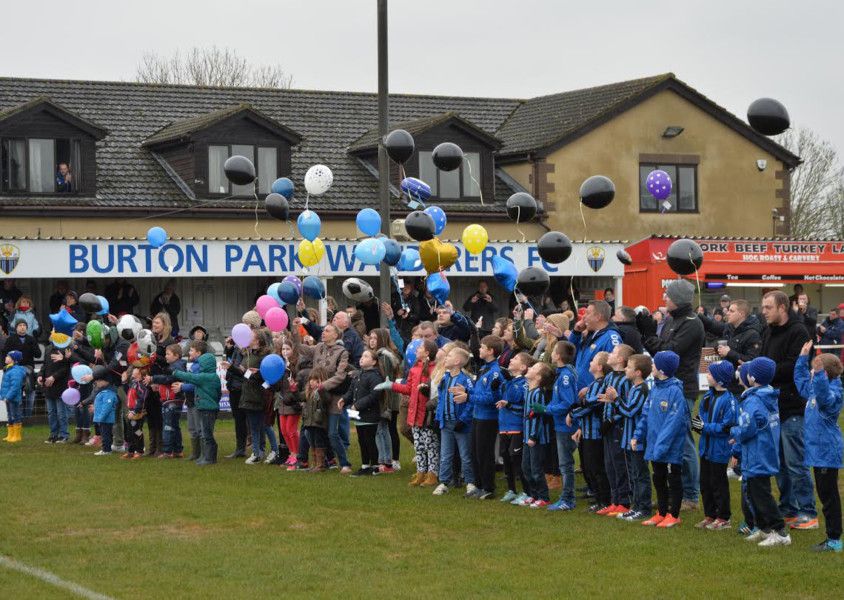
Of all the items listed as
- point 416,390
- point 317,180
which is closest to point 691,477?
point 416,390

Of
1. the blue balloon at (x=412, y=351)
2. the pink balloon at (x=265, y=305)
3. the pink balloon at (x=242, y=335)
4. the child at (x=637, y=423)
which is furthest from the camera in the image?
the pink balloon at (x=265, y=305)

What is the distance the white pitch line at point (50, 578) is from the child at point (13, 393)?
1004 cm

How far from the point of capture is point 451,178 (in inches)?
1310

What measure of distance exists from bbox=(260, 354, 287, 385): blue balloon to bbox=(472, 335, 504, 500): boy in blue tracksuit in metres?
3.31

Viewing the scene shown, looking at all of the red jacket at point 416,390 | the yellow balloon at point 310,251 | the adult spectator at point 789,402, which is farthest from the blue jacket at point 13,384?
the adult spectator at point 789,402

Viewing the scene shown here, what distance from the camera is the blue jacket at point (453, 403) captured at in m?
15.1

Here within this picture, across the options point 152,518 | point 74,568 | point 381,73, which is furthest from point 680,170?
point 74,568

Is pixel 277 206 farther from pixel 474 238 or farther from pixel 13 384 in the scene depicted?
pixel 13 384

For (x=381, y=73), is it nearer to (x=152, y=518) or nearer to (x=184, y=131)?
(x=152, y=518)

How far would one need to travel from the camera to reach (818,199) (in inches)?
2322

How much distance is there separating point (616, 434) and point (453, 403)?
2.25 m

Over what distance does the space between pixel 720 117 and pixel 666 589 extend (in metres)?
27.7

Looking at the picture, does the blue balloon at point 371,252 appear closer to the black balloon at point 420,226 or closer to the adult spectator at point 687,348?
the black balloon at point 420,226

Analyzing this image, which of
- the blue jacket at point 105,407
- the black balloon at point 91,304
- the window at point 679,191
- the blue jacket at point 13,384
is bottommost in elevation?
the blue jacket at point 105,407
